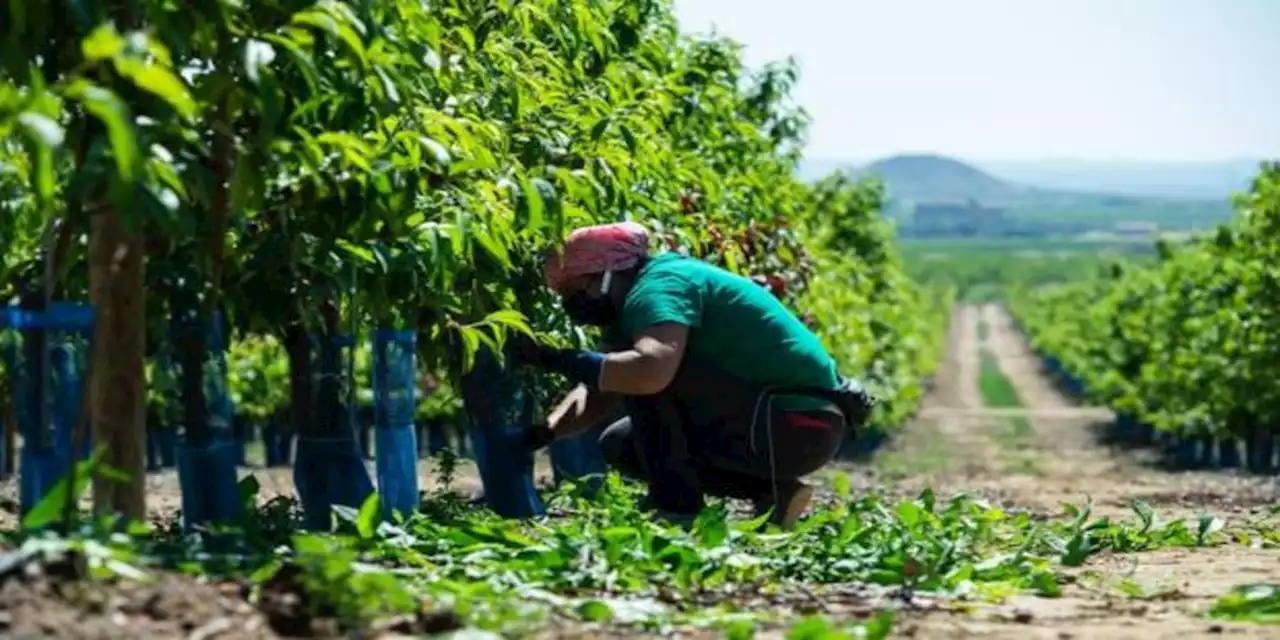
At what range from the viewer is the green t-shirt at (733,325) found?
7293 mm

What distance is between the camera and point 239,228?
6582 mm

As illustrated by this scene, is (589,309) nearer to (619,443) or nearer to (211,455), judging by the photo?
(619,443)

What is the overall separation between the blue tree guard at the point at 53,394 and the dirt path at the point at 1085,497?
92.6 inches

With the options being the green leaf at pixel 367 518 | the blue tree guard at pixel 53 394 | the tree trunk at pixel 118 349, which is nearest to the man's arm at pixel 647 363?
the green leaf at pixel 367 518

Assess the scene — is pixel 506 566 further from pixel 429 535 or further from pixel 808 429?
pixel 808 429

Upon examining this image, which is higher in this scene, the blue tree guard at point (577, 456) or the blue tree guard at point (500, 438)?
the blue tree guard at point (500, 438)

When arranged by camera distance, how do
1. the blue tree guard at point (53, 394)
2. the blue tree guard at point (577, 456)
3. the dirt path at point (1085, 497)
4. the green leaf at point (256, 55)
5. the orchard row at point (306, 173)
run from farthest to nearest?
the blue tree guard at point (577, 456) → the blue tree guard at point (53, 394) → the dirt path at point (1085, 497) → the orchard row at point (306, 173) → the green leaf at point (256, 55)

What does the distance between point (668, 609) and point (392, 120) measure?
1778 millimetres

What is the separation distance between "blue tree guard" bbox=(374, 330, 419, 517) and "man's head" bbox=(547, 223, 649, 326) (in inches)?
22.5

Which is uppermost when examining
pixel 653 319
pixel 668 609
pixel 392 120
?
pixel 392 120

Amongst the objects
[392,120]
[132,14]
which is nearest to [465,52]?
[392,120]

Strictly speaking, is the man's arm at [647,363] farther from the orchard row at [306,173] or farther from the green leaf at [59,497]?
the green leaf at [59,497]

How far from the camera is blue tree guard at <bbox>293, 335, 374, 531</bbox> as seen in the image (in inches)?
292

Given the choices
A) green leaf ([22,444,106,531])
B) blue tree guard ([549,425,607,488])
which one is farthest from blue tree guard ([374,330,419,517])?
blue tree guard ([549,425,607,488])
